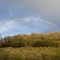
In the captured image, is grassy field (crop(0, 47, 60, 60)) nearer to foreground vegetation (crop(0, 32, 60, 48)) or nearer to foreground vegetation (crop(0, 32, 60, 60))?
foreground vegetation (crop(0, 32, 60, 60))

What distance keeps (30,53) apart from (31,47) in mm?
331

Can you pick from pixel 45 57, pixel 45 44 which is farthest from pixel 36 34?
pixel 45 57

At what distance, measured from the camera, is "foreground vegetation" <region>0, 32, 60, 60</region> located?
9753mm

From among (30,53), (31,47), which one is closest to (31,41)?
(31,47)

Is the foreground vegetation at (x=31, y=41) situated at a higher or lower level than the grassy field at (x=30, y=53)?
higher

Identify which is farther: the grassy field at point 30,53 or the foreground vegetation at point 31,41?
the foreground vegetation at point 31,41

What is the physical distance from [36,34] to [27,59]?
4.61ft

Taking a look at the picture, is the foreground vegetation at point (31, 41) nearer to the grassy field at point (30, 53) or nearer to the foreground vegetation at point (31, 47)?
the foreground vegetation at point (31, 47)

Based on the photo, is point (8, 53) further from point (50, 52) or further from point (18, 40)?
point (50, 52)

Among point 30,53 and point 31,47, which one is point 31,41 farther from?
point 30,53

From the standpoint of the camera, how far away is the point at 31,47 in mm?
10172

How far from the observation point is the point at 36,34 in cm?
1051

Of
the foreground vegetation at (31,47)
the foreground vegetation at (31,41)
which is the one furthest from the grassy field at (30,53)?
the foreground vegetation at (31,41)

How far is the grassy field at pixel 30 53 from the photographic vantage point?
382 inches
